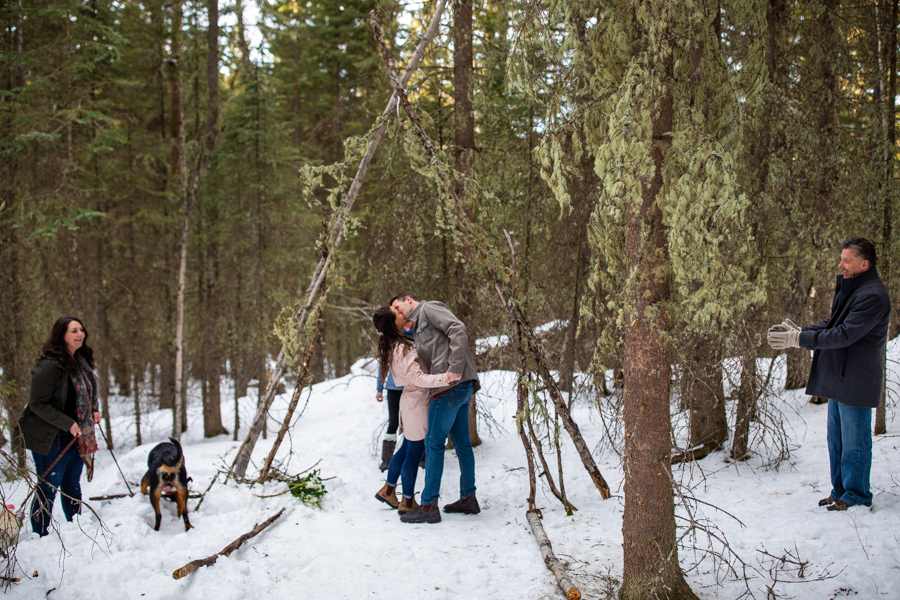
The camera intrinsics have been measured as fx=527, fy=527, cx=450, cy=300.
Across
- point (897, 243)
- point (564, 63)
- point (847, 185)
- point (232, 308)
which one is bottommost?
point (232, 308)

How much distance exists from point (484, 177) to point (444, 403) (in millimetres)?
3323

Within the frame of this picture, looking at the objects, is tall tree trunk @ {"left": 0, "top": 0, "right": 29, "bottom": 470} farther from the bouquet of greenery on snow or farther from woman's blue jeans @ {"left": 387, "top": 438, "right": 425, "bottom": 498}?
woman's blue jeans @ {"left": 387, "top": 438, "right": 425, "bottom": 498}

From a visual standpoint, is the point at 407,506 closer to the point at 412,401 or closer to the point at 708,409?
the point at 412,401

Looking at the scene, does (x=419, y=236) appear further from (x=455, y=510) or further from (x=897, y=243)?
(x=897, y=243)

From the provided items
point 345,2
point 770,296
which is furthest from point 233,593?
point 345,2

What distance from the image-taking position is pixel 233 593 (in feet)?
10.9

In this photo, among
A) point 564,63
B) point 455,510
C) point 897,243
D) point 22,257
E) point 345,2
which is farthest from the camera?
point 345,2

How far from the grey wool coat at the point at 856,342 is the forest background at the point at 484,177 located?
0.54 meters

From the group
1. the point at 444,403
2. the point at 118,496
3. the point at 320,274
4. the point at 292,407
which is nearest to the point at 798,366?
the point at 444,403

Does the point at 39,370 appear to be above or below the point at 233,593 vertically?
above

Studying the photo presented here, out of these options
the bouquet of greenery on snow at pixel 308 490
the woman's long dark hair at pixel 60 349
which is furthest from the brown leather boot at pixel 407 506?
the woman's long dark hair at pixel 60 349

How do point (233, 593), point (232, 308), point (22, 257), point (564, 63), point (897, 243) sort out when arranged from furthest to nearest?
point (232, 308), point (22, 257), point (897, 243), point (564, 63), point (233, 593)

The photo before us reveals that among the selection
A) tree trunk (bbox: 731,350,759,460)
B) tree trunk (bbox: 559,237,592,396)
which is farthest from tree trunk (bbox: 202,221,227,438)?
tree trunk (bbox: 731,350,759,460)

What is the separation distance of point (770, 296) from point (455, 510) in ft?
12.4
